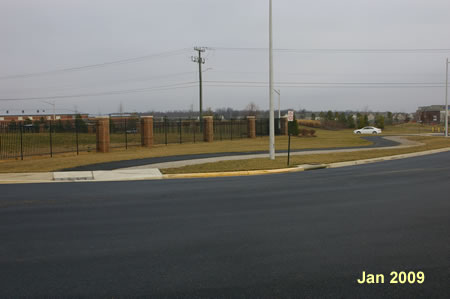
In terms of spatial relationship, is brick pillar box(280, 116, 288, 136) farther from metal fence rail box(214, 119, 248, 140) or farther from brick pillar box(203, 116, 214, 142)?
brick pillar box(203, 116, 214, 142)

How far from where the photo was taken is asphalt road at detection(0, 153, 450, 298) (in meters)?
5.05

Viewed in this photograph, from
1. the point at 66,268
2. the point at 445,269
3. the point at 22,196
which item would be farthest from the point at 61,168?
the point at 445,269

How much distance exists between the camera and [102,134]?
1113 inches

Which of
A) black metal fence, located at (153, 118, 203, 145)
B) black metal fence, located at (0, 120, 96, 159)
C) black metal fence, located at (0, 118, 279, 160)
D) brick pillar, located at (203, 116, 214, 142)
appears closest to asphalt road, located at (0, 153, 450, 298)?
black metal fence, located at (0, 120, 96, 159)

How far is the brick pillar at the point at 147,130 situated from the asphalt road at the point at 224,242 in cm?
2025

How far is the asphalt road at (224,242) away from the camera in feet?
16.6

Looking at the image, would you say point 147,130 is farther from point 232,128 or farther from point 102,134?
point 232,128

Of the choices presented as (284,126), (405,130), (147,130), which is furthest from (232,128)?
(405,130)

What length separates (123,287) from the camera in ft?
16.5

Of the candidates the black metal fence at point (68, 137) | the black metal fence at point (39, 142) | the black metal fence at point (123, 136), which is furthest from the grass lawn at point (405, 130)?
the black metal fence at point (39, 142)

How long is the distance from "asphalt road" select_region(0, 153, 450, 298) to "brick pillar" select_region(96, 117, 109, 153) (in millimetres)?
16315

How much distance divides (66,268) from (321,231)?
13.8 feet

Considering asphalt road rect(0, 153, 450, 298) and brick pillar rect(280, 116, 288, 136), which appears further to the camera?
brick pillar rect(280, 116, 288, 136)

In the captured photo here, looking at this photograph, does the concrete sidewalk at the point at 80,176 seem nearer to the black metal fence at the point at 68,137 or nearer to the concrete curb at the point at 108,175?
the concrete curb at the point at 108,175
